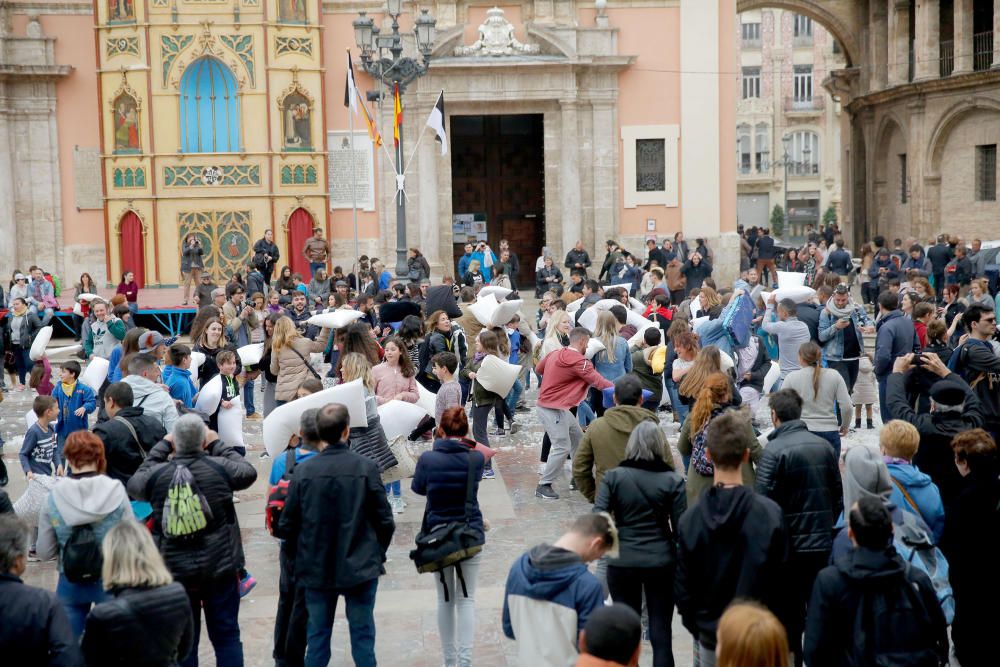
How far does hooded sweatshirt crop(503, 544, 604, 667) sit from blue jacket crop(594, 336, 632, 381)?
6.81 m

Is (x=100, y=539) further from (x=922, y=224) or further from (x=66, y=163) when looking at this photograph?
(x=922, y=224)

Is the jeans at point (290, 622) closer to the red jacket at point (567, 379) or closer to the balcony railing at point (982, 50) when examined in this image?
the red jacket at point (567, 379)

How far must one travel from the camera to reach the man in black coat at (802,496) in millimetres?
7020

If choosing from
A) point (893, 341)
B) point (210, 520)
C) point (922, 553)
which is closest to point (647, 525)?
point (922, 553)

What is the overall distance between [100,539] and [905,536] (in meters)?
4.22

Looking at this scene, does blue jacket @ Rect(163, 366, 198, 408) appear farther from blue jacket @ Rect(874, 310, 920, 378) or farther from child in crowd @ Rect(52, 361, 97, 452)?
blue jacket @ Rect(874, 310, 920, 378)

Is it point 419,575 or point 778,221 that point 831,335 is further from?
point 778,221

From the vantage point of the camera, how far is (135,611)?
542 centimetres

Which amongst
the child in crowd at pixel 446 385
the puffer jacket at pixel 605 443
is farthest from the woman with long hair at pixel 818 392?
the child in crowd at pixel 446 385

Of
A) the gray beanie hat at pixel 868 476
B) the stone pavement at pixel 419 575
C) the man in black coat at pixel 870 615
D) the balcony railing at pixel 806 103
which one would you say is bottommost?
the stone pavement at pixel 419 575

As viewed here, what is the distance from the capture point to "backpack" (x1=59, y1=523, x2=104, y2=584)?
6641mm

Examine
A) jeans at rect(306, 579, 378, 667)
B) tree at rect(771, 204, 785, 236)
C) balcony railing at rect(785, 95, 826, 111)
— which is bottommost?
jeans at rect(306, 579, 378, 667)

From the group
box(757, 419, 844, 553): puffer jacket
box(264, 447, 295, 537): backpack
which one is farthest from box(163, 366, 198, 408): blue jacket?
box(757, 419, 844, 553): puffer jacket

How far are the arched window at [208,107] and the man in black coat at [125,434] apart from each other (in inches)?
776
